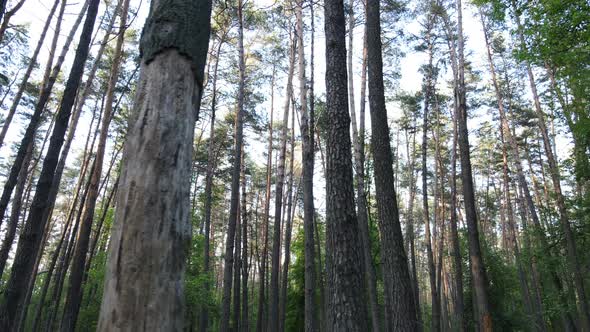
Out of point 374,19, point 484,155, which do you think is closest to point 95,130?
point 374,19

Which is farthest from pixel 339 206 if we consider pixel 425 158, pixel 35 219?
pixel 425 158

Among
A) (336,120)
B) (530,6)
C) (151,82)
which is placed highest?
(530,6)

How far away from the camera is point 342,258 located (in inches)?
192

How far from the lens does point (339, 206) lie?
16.8 feet

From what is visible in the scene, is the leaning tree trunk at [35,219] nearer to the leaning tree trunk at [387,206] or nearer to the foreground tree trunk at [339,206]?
the foreground tree trunk at [339,206]

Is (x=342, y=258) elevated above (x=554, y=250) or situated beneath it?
situated beneath

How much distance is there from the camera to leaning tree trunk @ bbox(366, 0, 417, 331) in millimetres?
5684

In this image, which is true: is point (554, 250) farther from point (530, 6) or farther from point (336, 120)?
point (336, 120)

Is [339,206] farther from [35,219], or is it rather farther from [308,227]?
[308,227]

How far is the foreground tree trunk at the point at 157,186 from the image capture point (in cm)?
125

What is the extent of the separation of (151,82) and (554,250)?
1800 cm

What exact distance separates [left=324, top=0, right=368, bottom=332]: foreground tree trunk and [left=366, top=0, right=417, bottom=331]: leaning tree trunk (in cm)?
75

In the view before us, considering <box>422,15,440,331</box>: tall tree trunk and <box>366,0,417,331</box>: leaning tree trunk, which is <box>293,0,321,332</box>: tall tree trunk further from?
<box>422,15,440,331</box>: tall tree trunk

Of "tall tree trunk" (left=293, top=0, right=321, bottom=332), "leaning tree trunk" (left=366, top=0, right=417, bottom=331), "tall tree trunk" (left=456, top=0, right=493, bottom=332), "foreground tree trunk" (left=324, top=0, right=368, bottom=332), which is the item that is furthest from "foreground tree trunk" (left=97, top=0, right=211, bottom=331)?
"tall tree trunk" (left=456, top=0, right=493, bottom=332)
